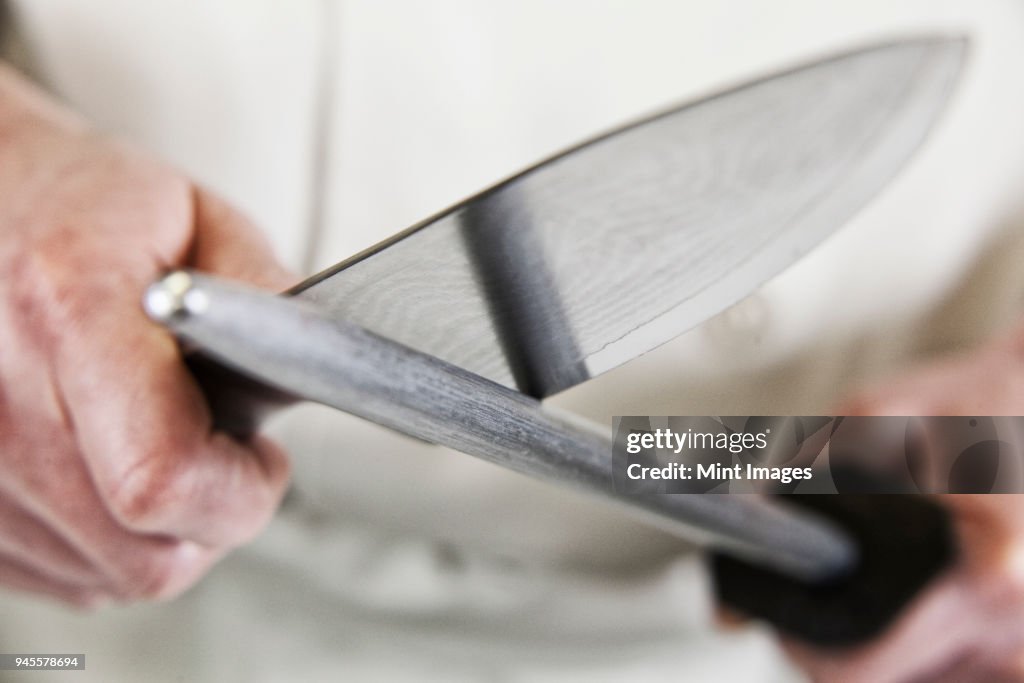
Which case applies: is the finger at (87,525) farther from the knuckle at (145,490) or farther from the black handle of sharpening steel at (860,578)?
the black handle of sharpening steel at (860,578)

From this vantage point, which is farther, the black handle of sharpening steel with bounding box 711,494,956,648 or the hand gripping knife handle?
the black handle of sharpening steel with bounding box 711,494,956,648

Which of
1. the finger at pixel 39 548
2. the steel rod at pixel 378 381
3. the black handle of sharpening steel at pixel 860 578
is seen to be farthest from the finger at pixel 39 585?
the black handle of sharpening steel at pixel 860 578

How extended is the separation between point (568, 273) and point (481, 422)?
0.08 feet

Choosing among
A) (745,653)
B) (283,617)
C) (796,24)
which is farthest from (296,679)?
(796,24)

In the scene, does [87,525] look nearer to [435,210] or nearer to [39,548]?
[39,548]

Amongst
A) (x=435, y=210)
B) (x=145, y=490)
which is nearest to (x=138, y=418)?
(x=145, y=490)

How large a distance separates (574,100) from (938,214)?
18 centimetres

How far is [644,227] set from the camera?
114mm

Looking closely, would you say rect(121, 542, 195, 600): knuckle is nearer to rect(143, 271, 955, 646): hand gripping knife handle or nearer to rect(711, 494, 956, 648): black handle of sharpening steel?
rect(143, 271, 955, 646): hand gripping knife handle

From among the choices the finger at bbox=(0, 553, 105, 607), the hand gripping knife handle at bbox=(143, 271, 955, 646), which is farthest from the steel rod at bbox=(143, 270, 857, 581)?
the finger at bbox=(0, 553, 105, 607)

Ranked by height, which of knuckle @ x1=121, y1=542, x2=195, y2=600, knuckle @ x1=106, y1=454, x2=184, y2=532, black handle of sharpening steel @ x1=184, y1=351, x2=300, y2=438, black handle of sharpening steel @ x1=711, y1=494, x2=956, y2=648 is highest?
black handle of sharpening steel @ x1=184, y1=351, x2=300, y2=438

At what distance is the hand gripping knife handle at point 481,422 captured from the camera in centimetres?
8

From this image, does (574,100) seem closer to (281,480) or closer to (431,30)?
(431,30)

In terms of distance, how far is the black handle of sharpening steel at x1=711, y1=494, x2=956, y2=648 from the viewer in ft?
0.91
